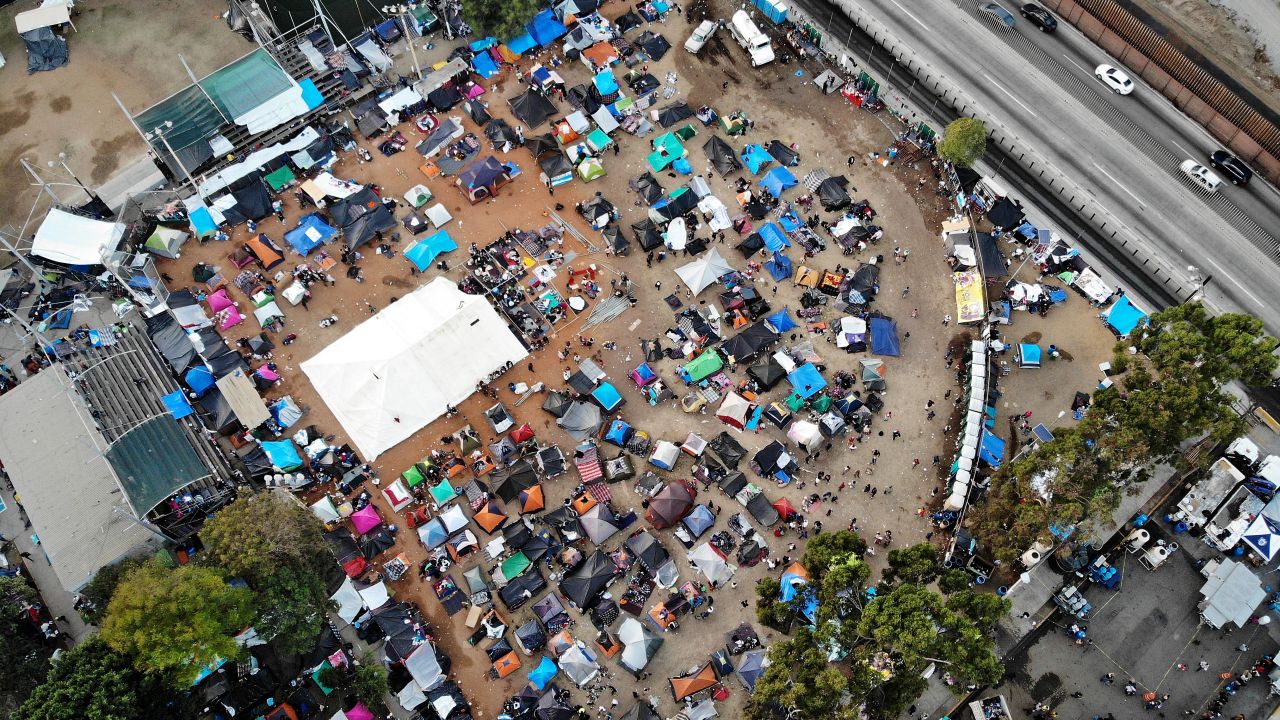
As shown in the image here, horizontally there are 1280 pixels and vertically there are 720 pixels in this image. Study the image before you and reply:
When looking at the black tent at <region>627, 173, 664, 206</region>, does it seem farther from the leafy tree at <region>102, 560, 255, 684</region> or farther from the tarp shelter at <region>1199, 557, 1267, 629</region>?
the tarp shelter at <region>1199, 557, 1267, 629</region>

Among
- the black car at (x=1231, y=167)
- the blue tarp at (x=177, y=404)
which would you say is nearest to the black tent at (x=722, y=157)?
the black car at (x=1231, y=167)

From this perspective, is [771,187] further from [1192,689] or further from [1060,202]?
[1192,689]

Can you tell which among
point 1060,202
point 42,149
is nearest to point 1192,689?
point 1060,202

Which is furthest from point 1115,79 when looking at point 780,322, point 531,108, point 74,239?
point 74,239

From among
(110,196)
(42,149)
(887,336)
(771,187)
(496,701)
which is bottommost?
(496,701)

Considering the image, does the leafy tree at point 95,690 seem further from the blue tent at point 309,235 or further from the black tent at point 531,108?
the black tent at point 531,108

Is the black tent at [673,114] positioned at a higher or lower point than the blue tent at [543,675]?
higher

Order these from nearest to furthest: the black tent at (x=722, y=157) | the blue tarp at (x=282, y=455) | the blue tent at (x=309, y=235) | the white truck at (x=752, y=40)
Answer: the blue tarp at (x=282, y=455) → the blue tent at (x=309, y=235) → the black tent at (x=722, y=157) → the white truck at (x=752, y=40)

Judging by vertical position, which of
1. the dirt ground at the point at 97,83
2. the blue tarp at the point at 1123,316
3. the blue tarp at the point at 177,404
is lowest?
the blue tarp at the point at 1123,316
